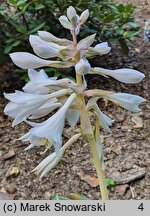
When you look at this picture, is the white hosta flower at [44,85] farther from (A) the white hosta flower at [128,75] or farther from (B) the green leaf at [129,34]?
(B) the green leaf at [129,34]

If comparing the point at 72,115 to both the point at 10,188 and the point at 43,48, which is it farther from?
the point at 10,188

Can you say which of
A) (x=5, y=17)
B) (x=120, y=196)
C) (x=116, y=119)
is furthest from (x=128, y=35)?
(x=120, y=196)

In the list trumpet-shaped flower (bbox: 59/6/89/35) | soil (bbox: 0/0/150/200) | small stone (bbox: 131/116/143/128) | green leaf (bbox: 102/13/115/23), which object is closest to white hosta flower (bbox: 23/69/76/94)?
trumpet-shaped flower (bbox: 59/6/89/35)

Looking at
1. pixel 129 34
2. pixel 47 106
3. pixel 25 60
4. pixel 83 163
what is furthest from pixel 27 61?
pixel 129 34

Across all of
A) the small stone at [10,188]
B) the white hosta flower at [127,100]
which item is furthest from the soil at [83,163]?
the white hosta flower at [127,100]

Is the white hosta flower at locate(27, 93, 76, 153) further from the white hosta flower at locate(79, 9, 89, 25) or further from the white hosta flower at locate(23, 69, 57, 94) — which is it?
the white hosta flower at locate(79, 9, 89, 25)

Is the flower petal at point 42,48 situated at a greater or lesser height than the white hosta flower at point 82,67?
greater
